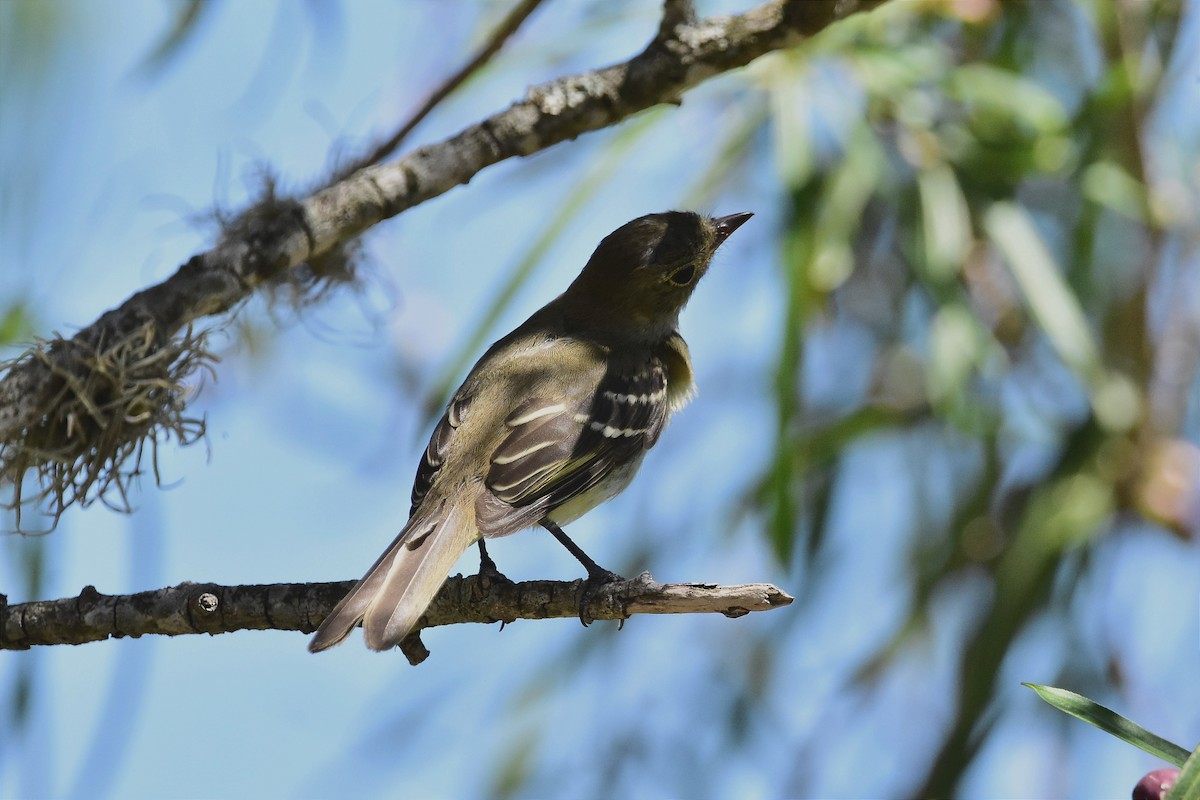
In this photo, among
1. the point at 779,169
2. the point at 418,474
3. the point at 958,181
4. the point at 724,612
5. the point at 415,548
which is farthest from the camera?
the point at 958,181

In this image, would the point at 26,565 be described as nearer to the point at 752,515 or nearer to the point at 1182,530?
the point at 752,515

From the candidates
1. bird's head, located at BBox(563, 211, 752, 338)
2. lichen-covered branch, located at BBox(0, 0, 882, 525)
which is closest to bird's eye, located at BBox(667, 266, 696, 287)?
bird's head, located at BBox(563, 211, 752, 338)

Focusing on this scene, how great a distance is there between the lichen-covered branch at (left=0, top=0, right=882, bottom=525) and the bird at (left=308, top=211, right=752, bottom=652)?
0.58 metres

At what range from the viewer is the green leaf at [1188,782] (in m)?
1.50

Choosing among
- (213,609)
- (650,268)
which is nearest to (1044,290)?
(650,268)

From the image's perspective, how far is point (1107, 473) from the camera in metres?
4.16

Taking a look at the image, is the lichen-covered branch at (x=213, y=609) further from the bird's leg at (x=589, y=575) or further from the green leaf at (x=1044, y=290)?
the green leaf at (x=1044, y=290)

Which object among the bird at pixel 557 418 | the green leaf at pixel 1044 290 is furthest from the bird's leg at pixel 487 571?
the green leaf at pixel 1044 290

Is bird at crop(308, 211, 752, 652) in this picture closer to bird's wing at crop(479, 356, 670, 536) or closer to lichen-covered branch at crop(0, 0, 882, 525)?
bird's wing at crop(479, 356, 670, 536)

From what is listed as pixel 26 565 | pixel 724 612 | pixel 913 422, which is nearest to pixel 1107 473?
pixel 913 422

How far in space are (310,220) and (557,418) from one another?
824 millimetres

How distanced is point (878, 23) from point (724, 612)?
8.44ft

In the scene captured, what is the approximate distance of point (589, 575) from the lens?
2922 millimetres

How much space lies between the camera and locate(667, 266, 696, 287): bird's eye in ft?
12.6
